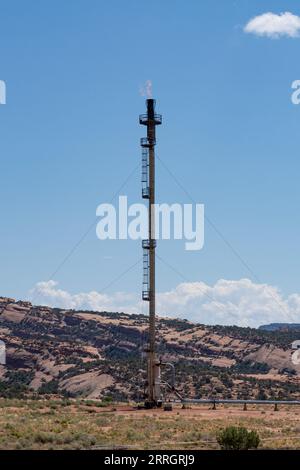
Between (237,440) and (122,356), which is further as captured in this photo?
(122,356)

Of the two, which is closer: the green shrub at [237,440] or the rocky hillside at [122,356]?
the green shrub at [237,440]

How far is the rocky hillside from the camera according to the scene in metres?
72.9

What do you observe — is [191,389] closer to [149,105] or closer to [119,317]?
[149,105]

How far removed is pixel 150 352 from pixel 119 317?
88.5 metres

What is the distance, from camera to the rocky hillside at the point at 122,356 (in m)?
72.9

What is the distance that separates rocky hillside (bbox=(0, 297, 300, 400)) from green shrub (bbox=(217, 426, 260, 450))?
3529 cm

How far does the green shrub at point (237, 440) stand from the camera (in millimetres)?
23484

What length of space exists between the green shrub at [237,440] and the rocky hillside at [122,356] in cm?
3529

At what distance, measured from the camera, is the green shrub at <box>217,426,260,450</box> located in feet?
77.0

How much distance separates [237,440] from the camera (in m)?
23.5

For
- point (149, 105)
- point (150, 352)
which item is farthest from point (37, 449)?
point (149, 105)

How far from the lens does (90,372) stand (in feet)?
268

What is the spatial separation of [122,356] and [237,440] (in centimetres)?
8289

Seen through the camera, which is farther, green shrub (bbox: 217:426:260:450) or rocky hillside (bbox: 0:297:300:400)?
rocky hillside (bbox: 0:297:300:400)
